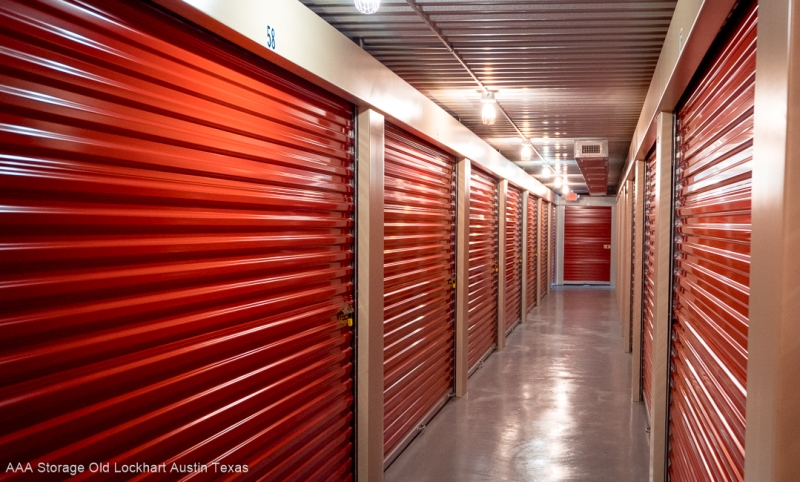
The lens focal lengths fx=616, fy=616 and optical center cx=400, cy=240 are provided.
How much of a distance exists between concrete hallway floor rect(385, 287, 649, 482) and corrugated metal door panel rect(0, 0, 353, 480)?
1.67 m

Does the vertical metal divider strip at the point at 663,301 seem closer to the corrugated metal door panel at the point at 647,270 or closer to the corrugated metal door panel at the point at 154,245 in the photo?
the corrugated metal door panel at the point at 647,270

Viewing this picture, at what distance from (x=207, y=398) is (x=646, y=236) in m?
5.23

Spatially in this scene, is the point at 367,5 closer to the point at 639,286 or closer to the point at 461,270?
the point at 461,270

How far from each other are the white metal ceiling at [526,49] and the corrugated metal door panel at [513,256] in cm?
365

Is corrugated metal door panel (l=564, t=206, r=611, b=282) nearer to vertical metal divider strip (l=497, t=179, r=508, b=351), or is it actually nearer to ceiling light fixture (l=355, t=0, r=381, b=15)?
vertical metal divider strip (l=497, t=179, r=508, b=351)

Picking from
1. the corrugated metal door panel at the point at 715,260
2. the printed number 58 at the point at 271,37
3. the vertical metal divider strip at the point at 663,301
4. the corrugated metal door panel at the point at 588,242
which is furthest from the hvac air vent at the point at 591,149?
the corrugated metal door panel at the point at 588,242

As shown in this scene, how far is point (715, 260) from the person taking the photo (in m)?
2.70

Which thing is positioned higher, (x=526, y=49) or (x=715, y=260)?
(x=526, y=49)

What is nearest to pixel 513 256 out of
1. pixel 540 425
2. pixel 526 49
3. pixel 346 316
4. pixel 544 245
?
pixel 544 245

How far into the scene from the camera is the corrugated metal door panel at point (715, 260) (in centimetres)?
220

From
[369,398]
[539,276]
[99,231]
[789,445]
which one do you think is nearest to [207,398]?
[99,231]

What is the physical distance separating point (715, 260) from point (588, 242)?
60.7 feet

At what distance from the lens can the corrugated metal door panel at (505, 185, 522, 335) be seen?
10.6m

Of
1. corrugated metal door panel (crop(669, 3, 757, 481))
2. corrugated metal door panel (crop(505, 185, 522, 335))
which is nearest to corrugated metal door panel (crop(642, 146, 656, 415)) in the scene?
corrugated metal door panel (crop(669, 3, 757, 481))
